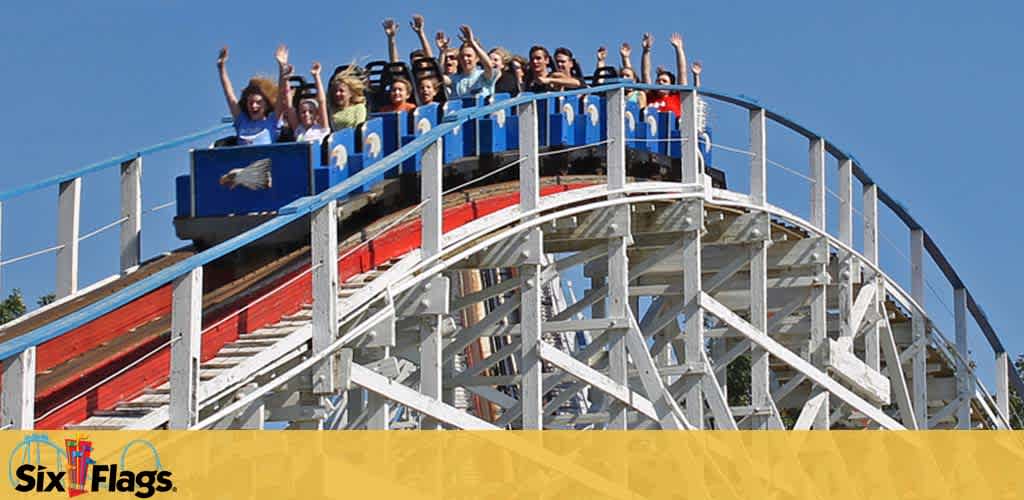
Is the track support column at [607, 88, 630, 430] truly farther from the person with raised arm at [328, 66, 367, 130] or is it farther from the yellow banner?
the person with raised arm at [328, 66, 367, 130]

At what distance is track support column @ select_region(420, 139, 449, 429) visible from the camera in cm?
1134

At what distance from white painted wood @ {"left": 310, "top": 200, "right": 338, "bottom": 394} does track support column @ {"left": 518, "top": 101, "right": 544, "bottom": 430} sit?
8.15 ft

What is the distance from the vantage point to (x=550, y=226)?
14094 mm

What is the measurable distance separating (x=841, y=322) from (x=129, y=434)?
10.8 meters

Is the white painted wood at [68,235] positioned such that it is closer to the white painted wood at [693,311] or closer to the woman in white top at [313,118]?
the woman in white top at [313,118]

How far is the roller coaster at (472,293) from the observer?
32.0ft

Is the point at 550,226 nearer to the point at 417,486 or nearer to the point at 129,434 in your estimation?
the point at 417,486

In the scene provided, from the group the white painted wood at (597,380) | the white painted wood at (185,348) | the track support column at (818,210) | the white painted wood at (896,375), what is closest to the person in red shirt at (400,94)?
the white painted wood at (597,380)

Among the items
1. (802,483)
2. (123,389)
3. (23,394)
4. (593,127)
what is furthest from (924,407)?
(23,394)

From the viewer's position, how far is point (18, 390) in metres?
7.85

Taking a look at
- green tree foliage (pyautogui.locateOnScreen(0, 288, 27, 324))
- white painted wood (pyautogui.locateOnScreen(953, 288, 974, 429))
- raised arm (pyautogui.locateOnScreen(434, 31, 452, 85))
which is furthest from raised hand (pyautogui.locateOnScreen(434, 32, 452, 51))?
green tree foliage (pyautogui.locateOnScreen(0, 288, 27, 324))

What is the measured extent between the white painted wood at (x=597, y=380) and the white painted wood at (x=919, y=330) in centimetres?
568

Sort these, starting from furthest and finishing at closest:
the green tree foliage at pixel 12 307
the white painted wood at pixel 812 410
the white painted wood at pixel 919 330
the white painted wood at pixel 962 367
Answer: the green tree foliage at pixel 12 307, the white painted wood at pixel 962 367, the white painted wood at pixel 919 330, the white painted wood at pixel 812 410

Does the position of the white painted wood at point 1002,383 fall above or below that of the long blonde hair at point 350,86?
below
